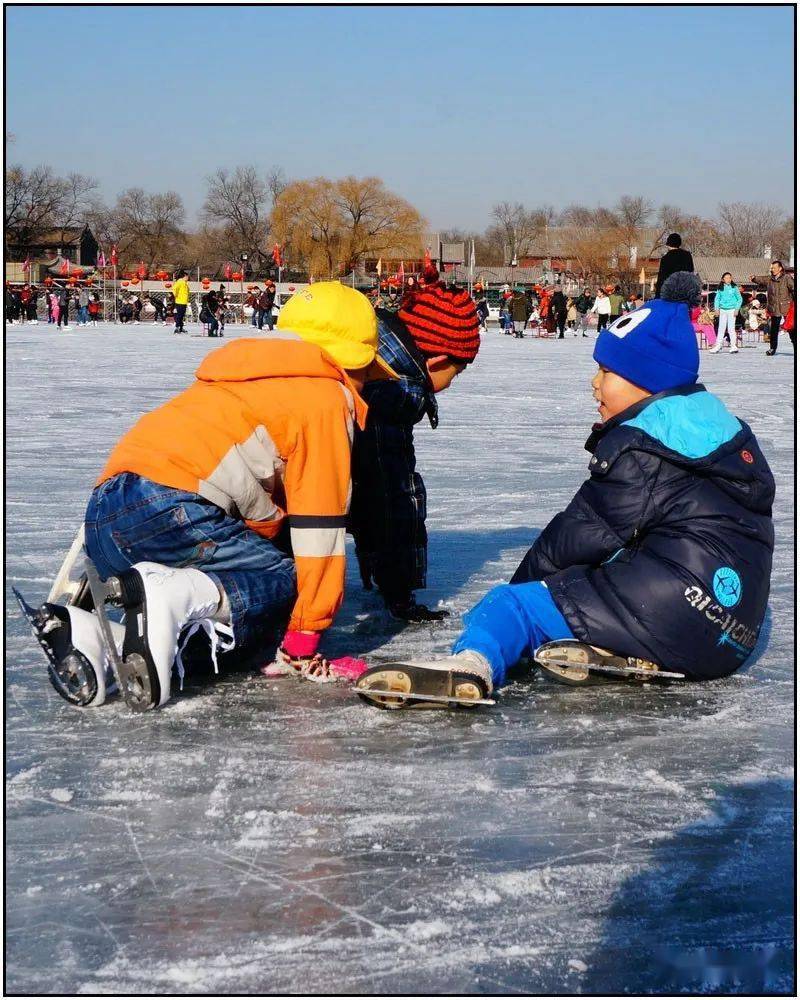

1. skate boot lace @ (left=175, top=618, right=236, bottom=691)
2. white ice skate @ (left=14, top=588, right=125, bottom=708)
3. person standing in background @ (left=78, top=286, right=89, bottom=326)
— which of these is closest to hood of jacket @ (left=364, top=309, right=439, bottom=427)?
skate boot lace @ (left=175, top=618, right=236, bottom=691)

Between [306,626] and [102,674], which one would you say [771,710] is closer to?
[306,626]

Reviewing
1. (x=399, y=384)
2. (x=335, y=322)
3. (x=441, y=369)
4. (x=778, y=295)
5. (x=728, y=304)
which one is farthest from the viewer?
(x=728, y=304)

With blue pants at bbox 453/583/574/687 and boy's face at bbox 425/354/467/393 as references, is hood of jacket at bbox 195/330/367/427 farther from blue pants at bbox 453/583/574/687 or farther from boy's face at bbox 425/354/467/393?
boy's face at bbox 425/354/467/393

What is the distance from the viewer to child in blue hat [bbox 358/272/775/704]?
9.50 ft

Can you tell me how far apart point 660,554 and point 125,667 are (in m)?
1.27

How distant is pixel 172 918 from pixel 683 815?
36.9 inches

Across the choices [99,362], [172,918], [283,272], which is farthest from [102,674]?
[283,272]

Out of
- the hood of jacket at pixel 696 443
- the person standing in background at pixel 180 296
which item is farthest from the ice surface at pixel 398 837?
the person standing in background at pixel 180 296

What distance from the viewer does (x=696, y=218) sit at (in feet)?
302

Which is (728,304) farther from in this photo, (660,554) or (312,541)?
(312,541)

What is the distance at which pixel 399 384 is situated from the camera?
11.6 feet

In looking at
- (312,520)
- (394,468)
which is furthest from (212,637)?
(394,468)

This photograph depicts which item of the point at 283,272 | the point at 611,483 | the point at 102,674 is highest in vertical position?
the point at 283,272

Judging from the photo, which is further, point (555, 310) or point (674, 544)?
point (555, 310)
